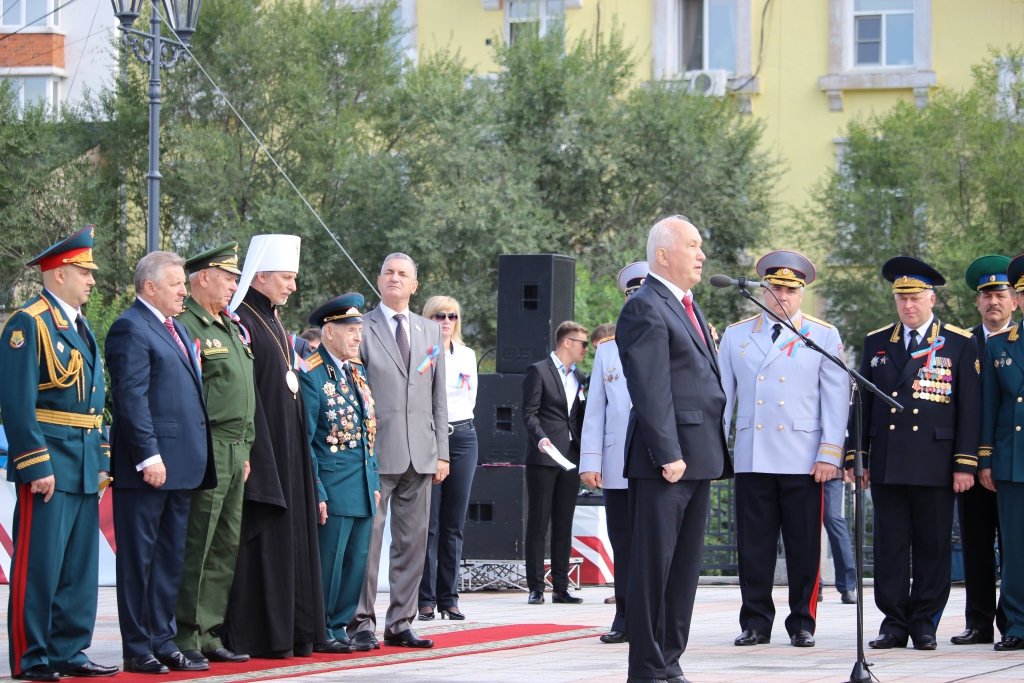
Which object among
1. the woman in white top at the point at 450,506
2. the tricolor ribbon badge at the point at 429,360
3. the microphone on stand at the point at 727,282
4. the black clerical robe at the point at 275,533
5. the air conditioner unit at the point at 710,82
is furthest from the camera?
the air conditioner unit at the point at 710,82

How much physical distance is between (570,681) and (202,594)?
1947mm

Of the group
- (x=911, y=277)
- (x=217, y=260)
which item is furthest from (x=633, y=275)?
(x=217, y=260)

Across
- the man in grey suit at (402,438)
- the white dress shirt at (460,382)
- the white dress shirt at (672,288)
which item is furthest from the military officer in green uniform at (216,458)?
the white dress shirt at (460,382)

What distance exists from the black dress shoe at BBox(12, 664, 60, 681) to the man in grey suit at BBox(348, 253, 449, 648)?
178 cm

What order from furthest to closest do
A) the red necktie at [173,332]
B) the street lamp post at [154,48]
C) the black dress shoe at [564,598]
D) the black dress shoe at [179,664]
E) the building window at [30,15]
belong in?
the building window at [30,15]
the street lamp post at [154,48]
the black dress shoe at [564,598]
the red necktie at [173,332]
the black dress shoe at [179,664]

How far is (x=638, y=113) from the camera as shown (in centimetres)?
2423

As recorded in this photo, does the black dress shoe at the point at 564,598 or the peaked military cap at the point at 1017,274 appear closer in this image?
the peaked military cap at the point at 1017,274

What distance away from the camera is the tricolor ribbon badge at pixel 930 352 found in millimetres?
7492

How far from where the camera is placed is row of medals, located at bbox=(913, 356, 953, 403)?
748 cm

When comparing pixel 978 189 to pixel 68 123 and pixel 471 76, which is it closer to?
pixel 471 76

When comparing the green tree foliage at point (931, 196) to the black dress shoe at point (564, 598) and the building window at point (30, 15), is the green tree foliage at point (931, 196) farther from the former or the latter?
the building window at point (30, 15)

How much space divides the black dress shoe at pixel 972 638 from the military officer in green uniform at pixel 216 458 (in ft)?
12.8

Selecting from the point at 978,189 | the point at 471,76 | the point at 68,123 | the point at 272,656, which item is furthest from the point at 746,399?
the point at 68,123

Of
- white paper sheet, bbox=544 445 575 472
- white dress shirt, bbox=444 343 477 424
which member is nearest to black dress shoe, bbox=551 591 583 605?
white paper sheet, bbox=544 445 575 472
